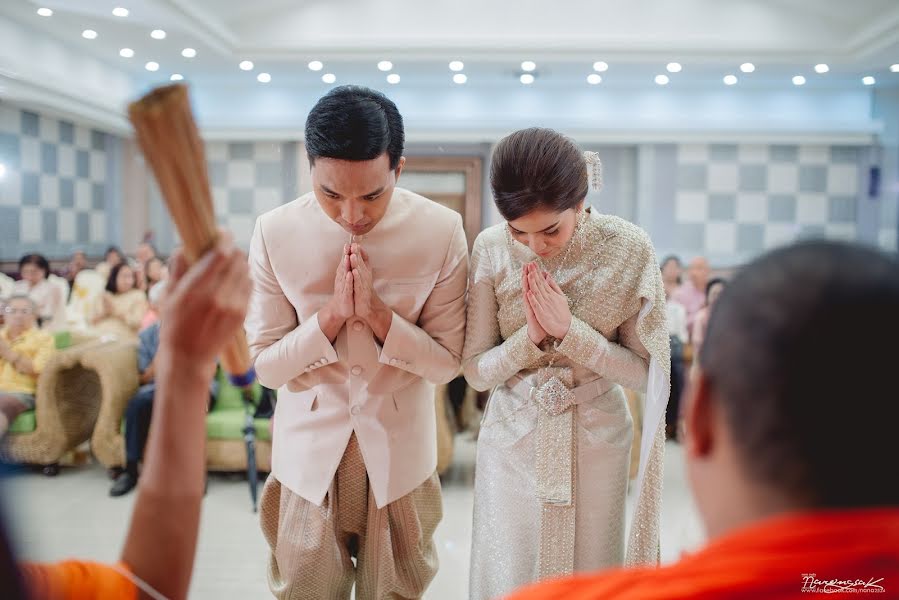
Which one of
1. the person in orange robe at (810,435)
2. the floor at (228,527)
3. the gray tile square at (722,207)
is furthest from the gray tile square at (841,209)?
the person in orange robe at (810,435)

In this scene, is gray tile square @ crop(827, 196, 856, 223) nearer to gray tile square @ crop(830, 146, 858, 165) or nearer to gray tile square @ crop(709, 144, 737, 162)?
gray tile square @ crop(830, 146, 858, 165)

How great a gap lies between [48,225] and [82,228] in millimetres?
632

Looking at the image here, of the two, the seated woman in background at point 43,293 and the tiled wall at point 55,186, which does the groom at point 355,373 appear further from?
the tiled wall at point 55,186

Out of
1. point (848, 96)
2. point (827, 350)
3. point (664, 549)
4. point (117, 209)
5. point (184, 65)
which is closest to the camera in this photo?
point (827, 350)

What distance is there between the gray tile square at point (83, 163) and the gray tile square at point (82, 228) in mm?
457

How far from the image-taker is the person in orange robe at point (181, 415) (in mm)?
741

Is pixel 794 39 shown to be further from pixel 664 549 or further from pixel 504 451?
pixel 504 451

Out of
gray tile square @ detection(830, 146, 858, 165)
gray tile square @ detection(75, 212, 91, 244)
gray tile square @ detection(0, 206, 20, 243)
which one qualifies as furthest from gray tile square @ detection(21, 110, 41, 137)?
gray tile square @ detection(830, 146, 858, 165)

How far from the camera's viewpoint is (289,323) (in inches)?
70.1

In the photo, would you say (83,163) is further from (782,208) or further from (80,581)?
(80,581)

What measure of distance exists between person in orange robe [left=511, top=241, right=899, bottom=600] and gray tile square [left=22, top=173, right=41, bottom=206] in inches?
331

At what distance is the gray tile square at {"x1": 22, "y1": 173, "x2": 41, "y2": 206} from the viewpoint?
24.9 ft

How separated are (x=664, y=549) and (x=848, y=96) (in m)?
7.03

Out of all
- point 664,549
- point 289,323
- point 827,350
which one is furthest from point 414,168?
point 827,350
